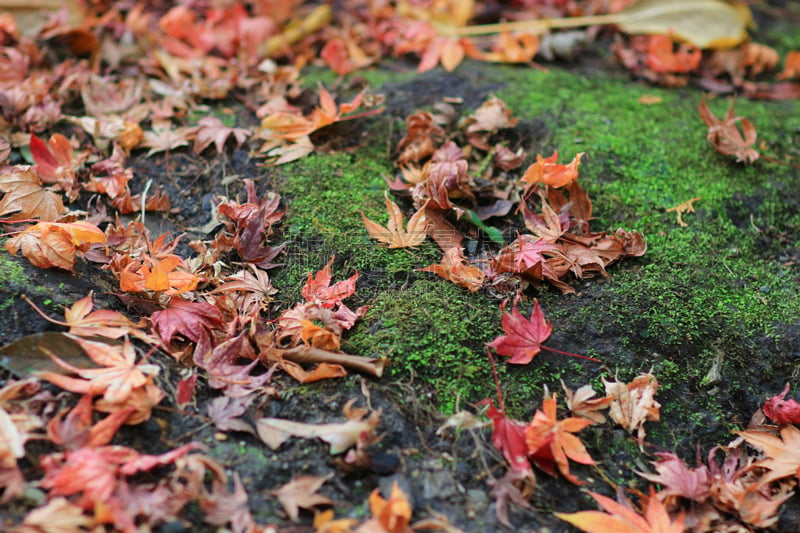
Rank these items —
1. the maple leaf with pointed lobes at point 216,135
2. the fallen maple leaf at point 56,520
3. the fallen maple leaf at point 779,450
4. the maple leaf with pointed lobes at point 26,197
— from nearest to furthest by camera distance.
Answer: the fallen maple leaf at point 56,520 < the fallen maple leaf at point 779,450 < the maple leaf with pointed lobes at point 26,197 < the maple leaf with pointed lobes at point 216,135

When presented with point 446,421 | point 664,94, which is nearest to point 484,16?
point 664,94

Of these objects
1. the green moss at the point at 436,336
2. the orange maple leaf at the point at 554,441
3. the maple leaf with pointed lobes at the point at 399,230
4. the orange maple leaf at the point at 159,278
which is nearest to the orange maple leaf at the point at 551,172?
the maple leaf with pointed lobes at the point at 399,230

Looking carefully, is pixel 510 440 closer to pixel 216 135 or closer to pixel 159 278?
pixel 159 278

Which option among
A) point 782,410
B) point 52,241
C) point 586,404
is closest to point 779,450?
point 782,410

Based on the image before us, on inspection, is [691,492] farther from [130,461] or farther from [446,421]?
[130,461]

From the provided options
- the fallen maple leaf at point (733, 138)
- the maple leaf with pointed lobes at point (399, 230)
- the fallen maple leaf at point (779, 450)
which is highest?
the fallen maple leaf at point (733, 138)

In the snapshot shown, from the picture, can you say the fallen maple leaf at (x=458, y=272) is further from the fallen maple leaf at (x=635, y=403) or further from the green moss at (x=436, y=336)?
the fallen maple leaf at (x=635, y=403)

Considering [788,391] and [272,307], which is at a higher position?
[272,307]
